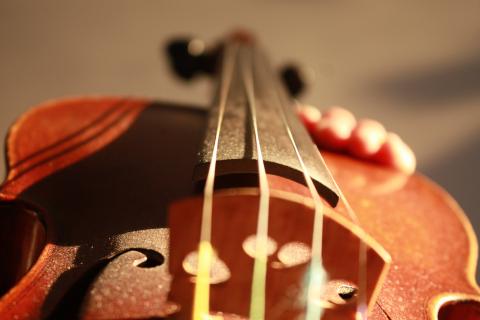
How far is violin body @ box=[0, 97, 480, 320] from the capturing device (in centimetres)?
36

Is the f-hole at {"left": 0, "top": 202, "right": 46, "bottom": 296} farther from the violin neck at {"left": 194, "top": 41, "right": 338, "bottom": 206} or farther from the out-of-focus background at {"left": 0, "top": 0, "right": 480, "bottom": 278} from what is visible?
the out-of-focus background at {"left": 0, "top": 0, "right": 480, "bottom": 278}

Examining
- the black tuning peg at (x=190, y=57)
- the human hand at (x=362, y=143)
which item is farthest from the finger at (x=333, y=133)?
the black tuning peg at (x=190, y=57)

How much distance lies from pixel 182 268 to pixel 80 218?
0.19 m

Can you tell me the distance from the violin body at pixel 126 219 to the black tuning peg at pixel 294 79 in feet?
1.74

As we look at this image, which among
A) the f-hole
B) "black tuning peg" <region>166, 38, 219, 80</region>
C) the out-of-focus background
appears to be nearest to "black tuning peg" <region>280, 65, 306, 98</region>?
"black tuning peg" <region>166, 38, 219, 80</region>

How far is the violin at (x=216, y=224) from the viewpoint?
327 millimetres

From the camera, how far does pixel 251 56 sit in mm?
1084

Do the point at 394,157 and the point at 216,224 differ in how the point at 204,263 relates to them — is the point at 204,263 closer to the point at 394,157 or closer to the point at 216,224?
the point at 216,224

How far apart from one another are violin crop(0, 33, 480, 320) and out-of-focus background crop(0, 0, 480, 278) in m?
0.94

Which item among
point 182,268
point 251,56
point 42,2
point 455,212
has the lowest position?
point 455,212

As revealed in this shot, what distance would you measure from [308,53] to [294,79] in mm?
545

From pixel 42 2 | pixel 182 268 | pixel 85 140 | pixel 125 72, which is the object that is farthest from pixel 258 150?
pixel 42 2

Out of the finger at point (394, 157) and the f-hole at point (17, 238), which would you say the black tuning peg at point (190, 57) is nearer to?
the finger at point (394, 157)

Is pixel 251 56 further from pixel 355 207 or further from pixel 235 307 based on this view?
pixel 235 307
